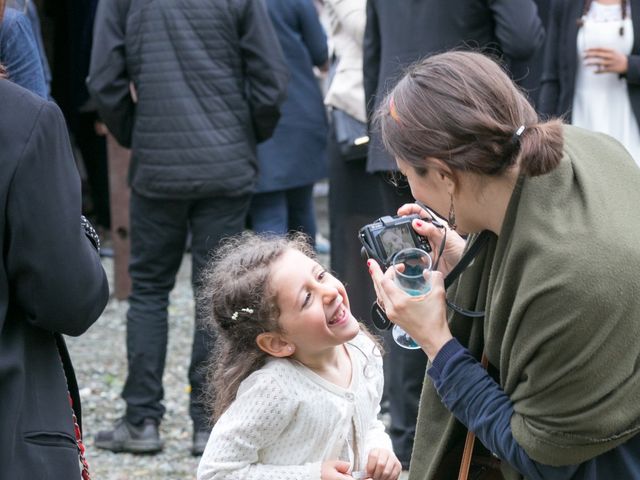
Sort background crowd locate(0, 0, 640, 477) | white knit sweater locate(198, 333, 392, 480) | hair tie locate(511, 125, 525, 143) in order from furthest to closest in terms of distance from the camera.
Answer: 1. background crowd locate(0, 0, 640, 477)
2. white knit sweater locate(198, 333, 392, 480)
3. hair tie locate(511, 125, 525, 143)

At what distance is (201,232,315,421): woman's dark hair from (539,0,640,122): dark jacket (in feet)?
7.70

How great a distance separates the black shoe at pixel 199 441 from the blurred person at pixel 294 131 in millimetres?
1291

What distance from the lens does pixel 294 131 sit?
5.71 meters

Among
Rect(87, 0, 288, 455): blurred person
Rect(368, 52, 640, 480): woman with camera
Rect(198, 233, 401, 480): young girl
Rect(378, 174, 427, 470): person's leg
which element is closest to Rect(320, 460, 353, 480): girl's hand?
Rect(198, 233, 401, 480): young girl

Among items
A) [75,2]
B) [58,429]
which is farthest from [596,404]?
[75,2]

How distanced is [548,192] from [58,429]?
1.14 m

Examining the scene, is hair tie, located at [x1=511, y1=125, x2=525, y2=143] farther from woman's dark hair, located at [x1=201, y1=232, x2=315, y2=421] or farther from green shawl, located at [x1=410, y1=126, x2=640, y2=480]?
woman's dark hair, located at [x1=201, y1=232, x2=315, y2=421]

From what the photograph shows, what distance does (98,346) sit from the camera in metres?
6.34

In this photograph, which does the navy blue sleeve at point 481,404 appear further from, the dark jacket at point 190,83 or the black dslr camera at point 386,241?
the dark jacket at point 190,83

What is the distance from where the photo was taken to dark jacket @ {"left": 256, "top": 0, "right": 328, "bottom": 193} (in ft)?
18.3

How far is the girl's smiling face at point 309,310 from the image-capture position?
2564mm

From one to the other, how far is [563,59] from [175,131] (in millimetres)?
1649

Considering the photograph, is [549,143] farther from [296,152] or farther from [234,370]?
[296,152]

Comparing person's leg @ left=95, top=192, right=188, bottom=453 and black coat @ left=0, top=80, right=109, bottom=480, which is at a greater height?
black coat @ left=0, top=80, right=109, bottom=480
